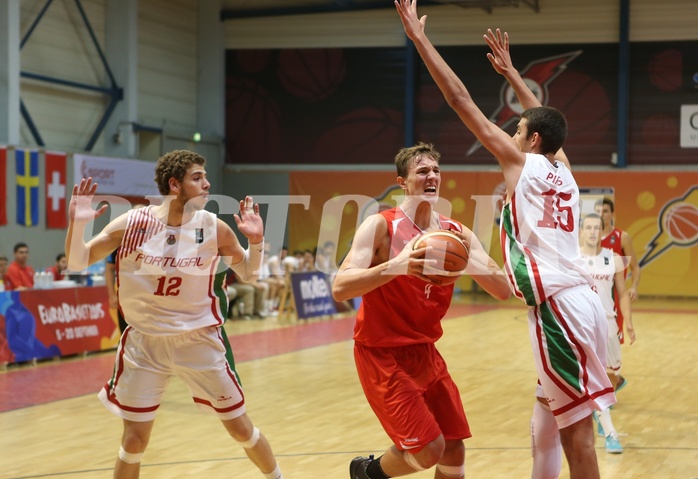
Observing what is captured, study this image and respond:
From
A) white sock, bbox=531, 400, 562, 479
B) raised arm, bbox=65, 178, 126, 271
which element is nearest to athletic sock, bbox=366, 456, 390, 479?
white sock, bbox=531, 400, 562, 479

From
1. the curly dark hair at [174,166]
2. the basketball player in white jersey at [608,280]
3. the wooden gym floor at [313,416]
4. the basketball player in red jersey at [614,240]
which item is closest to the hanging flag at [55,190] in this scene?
the wooden gym floor at [313,416]

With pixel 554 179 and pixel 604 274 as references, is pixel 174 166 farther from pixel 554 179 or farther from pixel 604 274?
pixel 604 274

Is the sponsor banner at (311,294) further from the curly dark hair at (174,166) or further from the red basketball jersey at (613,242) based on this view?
the curly dark hair at (174,166)

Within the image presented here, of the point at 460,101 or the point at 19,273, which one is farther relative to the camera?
the point at 19,273

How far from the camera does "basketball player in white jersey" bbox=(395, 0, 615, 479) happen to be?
437 cm

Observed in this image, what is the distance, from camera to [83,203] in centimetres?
518

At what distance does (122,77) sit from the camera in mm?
21938

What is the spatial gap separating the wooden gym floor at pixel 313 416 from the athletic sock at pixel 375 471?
4.84 ft

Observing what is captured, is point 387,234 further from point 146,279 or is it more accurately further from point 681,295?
point 681,295

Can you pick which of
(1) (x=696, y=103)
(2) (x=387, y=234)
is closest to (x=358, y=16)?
(1) (x=696, y=103)

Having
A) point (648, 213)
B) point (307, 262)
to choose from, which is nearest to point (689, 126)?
point (648, 213)

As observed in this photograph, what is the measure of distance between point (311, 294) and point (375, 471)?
12.8 metres

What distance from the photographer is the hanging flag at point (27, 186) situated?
17938 millimetres

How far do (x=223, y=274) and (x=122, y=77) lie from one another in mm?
17102
